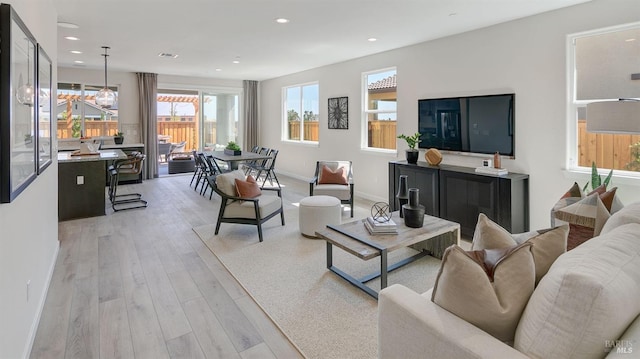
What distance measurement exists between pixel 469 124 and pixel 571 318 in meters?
4.02

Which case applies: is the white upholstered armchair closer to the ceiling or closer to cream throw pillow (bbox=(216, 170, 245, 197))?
cream throw pillow (bbox=(216, 170, 245, 197))

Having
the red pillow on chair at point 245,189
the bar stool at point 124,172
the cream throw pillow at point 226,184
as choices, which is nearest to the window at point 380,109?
the red pillow on chair at point 245,189

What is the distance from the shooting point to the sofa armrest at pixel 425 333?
119cm

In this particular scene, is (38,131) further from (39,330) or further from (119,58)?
(119,58)

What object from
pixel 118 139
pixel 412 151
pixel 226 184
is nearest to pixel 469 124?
pixel 412 151

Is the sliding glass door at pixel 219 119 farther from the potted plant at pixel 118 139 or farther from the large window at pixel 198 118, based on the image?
the potted plant at pixel 118 139

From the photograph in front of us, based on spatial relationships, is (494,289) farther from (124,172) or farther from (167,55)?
(167,55)

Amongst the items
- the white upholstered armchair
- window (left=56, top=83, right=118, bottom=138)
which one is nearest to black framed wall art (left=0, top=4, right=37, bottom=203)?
the white upholstered armchair

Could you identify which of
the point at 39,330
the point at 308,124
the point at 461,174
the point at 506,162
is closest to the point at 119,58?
the point at 308,124

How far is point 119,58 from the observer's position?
21.9ft

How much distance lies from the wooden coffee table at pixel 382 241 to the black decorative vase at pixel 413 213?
5 cm

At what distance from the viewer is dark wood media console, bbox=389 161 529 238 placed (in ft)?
12.8

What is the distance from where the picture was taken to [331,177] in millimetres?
5379

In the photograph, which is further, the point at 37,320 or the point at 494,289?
the point at 37,320
